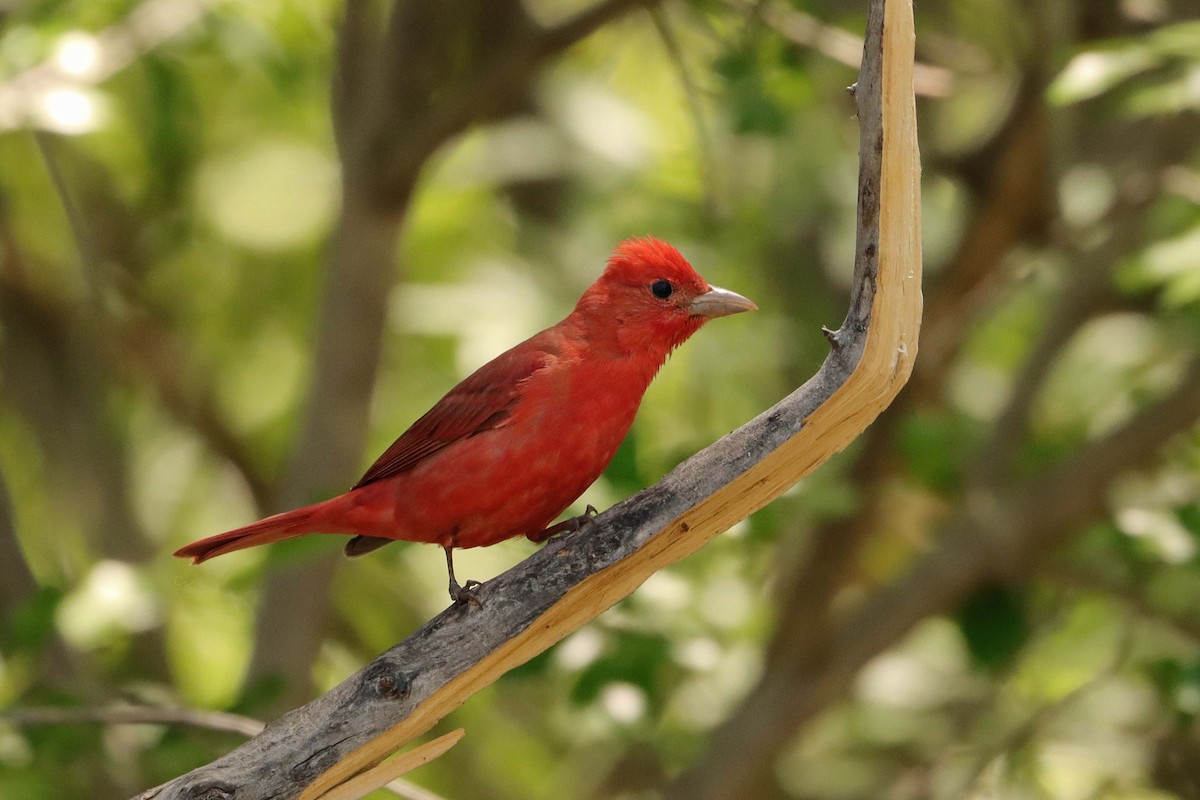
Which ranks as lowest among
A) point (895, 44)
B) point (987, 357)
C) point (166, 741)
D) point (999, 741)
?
point (999, 741)

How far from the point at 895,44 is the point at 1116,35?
328 cm

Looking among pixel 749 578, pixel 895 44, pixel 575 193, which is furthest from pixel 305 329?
pixel 895 44

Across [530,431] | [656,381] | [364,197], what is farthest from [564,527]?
[656,381]

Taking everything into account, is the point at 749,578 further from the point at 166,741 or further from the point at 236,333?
the point at 236,333

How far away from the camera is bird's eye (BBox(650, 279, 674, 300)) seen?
13.9ft

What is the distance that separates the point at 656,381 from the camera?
5941mm

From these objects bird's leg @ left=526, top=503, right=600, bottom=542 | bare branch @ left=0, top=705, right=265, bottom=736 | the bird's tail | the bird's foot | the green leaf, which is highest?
the bird's tail

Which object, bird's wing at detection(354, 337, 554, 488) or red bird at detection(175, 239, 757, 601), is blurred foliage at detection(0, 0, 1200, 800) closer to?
red bird at detection(175, 239, 757, 601)

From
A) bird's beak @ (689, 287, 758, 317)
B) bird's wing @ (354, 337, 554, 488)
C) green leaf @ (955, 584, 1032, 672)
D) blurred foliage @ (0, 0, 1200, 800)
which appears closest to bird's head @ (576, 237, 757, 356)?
bird's beak @ (689, 287, 758, 317)

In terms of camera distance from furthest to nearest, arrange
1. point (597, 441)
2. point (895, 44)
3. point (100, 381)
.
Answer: point (100, 381) → point (597, 441) → point (895, 44)

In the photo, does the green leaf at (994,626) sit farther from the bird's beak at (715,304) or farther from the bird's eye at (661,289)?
the bird's eye at (661,289)

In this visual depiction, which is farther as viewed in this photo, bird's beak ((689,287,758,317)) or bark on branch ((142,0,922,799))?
bird's beak ((689,287,758,317))

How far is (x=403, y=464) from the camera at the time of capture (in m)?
4.12

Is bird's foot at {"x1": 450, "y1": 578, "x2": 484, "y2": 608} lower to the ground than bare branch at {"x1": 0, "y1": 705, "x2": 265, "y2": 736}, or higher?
lower
